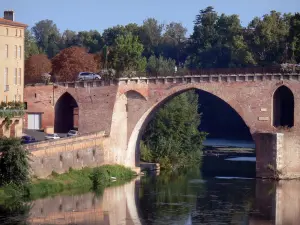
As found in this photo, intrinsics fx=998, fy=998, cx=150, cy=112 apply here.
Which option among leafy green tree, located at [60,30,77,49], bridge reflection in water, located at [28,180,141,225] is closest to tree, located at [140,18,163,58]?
leafy green tree, located at [60,30,77,49]

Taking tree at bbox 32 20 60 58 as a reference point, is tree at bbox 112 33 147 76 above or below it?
below

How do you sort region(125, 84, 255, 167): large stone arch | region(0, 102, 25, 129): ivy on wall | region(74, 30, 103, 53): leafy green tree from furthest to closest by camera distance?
region(74, 30, 103, 53): leafy green tree
region(125, 84, 255, 167): large stone arch
region(0, 102, 25, 129): ivy on wall

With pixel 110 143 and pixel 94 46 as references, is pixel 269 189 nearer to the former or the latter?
pixel 110 143

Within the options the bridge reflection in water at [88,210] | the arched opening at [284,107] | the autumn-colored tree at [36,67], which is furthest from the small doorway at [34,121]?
the arched opening at [284,107]

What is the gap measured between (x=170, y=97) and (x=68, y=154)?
41.3 feet

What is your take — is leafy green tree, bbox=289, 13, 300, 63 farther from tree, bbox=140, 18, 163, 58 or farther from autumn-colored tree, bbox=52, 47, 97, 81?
tree, bbox=140, 18, 163, 58

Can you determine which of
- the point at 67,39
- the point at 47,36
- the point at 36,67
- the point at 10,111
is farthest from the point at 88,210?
the point at 47,36

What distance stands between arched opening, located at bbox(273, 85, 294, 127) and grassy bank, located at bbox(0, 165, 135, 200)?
1270 centimetres

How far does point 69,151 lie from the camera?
70312mm

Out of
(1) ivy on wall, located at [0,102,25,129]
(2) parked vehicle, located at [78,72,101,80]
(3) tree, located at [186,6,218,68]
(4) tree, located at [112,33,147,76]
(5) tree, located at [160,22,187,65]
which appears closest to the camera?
(1) ivy on wall, located at [0,102,25,129]

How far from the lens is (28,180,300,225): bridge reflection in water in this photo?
58.6 meters

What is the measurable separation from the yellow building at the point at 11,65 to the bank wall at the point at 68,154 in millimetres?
5658

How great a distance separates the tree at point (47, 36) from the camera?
14888 cm

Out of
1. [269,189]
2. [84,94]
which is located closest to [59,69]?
[84,94]
